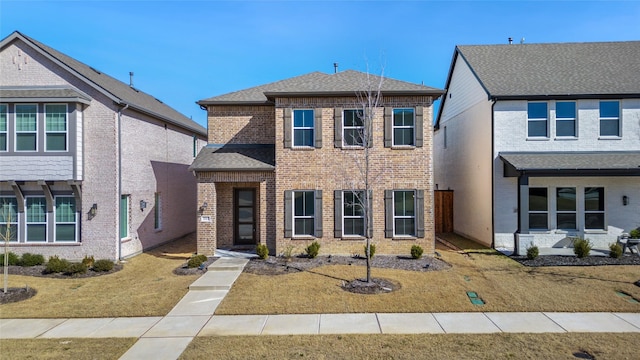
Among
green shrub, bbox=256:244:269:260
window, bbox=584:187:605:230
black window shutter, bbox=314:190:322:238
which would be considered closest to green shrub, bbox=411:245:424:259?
black window shutter, bbox=314:190:322:238

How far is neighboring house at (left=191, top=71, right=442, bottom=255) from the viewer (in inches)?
515

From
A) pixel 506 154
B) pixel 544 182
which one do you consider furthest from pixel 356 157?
pixel 544 182

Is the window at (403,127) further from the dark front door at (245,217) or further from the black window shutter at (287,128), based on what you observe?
the dark front door at (245,217)

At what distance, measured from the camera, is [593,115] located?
1447cm

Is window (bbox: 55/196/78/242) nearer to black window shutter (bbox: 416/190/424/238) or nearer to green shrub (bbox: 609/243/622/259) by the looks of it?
black window shutter (bbox: 416/190/424/238)

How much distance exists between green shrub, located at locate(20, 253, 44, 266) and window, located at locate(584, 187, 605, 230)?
67.9ft

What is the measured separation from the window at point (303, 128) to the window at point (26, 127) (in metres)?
9.08

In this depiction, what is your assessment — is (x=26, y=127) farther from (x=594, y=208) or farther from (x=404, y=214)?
(x=594, y=208)

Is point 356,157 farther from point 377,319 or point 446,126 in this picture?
point 446,126

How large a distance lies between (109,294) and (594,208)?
57.9 feet

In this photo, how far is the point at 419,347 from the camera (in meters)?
6.39

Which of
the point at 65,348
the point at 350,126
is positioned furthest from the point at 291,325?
the point at 350,126

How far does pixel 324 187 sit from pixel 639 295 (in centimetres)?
932

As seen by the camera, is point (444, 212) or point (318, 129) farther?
point (444, 212)
